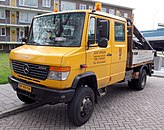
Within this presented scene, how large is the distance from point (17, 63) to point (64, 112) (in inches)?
70.4

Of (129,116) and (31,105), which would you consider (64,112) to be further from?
(129,116)

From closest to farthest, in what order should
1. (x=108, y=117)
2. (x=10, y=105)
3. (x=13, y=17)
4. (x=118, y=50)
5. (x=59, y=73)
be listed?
1. (x=59, y=73)
2. (x=108, y=117)
3. (x=10, y=105)
4. (x=118, y=50)
5. (x=13, y=17)

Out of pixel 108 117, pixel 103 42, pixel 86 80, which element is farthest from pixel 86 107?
pixel 103 42

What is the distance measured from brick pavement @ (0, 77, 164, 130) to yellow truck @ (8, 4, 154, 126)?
0.41 metres

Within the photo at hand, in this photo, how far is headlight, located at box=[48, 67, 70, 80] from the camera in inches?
144

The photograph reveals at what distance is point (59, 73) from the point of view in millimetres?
3676

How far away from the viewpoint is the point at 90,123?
4453 mm

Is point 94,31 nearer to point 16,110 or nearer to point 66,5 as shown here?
point 16,110

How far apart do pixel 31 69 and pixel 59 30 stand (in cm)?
110

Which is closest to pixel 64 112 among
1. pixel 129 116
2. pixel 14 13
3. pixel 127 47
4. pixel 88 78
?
pixel 88 78

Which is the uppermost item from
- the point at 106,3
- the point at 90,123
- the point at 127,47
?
the point at 106,3

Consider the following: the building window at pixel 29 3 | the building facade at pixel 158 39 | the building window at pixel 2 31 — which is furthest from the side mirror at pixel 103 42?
the building window at pixel 29 3

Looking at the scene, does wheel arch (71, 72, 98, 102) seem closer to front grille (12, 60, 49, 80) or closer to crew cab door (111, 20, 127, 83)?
front grille (12, 60, 49, 80)

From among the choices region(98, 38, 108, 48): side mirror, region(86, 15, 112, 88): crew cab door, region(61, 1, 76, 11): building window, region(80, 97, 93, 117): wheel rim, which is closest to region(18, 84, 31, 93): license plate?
region(80, 97, 93, 117): wheel rim
